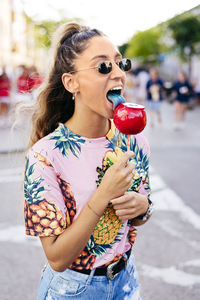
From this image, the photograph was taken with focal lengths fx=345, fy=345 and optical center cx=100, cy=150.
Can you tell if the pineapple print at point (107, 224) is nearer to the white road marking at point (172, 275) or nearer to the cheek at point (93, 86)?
the cheek at point (93, 86)

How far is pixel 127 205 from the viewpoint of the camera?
1369mm

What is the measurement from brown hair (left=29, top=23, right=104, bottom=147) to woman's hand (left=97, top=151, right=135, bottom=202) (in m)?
0.54

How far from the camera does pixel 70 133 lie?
1.51m

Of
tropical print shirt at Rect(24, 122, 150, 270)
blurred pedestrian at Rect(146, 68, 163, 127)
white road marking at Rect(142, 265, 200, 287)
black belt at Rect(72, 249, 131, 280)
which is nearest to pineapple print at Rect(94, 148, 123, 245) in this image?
tropical print shirt at Rect(24, 122, 150, 270)

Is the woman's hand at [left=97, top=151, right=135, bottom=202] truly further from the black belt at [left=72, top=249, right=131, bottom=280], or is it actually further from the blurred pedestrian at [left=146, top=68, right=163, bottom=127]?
the blurred pedestrian at [left=146, top=68, right=163, bottom=127]

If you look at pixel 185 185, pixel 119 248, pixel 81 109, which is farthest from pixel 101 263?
pixel 185 185

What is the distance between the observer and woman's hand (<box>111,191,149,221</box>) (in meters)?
1.34

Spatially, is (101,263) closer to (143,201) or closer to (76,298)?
(76,298)

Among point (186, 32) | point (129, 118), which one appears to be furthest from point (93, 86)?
point (186, 32)

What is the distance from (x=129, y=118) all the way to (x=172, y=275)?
2.57 metres

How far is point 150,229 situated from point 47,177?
10.8 ft

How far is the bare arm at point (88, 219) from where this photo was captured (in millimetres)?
1253

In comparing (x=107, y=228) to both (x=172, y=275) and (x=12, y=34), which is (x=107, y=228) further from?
(x=12, y=34)

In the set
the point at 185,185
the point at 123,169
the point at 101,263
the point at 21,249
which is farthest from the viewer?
the point at 185,185
